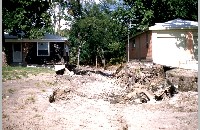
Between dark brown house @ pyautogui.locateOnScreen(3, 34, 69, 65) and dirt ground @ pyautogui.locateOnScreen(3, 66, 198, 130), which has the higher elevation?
dark brown house @ pyautogui.locateOnScreen(3, 34, 69, 65)

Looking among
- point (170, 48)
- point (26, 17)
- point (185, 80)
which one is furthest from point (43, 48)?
point (185, 80)

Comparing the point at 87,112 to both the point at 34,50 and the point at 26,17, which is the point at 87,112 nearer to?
the point at 26,17

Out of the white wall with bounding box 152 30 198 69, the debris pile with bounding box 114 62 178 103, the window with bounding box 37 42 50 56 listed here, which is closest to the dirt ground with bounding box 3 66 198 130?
the debris pile with bounding box 114 62 178 103

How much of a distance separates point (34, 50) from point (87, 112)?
22580 millimetres

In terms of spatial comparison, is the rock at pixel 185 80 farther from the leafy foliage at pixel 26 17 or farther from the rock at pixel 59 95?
the leafy foliage at pixel 26 17

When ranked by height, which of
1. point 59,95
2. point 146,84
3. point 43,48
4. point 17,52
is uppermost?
point 43,48

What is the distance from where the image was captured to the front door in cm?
3112

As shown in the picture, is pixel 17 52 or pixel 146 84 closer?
pixel 146 84

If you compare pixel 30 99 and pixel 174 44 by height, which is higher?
pixel 174 44

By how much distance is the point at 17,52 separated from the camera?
31172 millimetres

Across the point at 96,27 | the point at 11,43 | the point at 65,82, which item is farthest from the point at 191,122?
the point at 96,27

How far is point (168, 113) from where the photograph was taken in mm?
10438

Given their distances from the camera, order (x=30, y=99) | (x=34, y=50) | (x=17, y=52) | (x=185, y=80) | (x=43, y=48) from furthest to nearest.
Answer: (x=43, y=48), (x=34, y=50), (x=17, y=52), (x=185, y=80), (x=30, y=99)

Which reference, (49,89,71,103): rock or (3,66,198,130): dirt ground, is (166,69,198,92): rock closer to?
(3,66,198,130): dirt ground
